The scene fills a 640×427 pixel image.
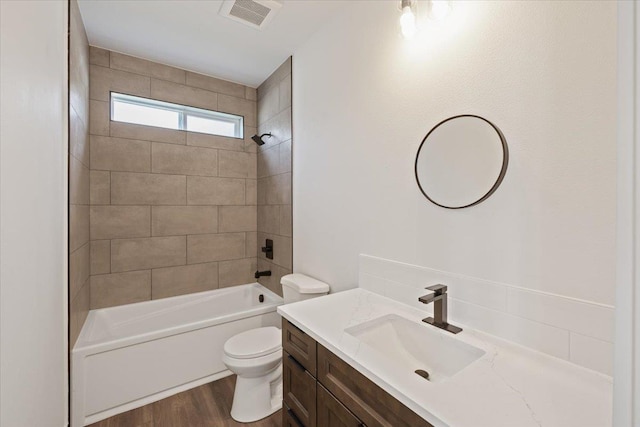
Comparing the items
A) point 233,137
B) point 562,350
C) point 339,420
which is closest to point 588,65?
point 562,350

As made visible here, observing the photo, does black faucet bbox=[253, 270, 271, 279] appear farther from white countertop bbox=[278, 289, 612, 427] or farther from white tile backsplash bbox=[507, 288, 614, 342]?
white tile backsplash bbox=[507, 288, 614, 342]

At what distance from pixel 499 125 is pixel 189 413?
248cm

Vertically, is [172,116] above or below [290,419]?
above

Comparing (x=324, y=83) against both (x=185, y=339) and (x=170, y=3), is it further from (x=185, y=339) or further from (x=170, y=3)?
(x=185, y=339)

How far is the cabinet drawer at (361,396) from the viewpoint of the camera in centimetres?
84

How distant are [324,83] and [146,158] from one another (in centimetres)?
184

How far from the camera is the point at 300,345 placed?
132 cm

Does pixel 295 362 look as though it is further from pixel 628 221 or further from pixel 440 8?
pixel 440 8

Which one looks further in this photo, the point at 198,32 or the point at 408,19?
the point at 198,32

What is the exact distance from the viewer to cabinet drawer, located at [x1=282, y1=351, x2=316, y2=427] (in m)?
1.23

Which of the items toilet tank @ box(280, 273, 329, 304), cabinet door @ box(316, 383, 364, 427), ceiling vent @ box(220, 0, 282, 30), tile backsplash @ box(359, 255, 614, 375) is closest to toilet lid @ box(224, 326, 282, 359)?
toilet tank @ box(280, 273, 329, 304)

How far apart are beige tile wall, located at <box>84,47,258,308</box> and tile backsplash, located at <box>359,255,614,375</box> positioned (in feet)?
7.21

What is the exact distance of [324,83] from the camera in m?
2.12

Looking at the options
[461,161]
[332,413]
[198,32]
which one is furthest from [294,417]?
[198,32]
